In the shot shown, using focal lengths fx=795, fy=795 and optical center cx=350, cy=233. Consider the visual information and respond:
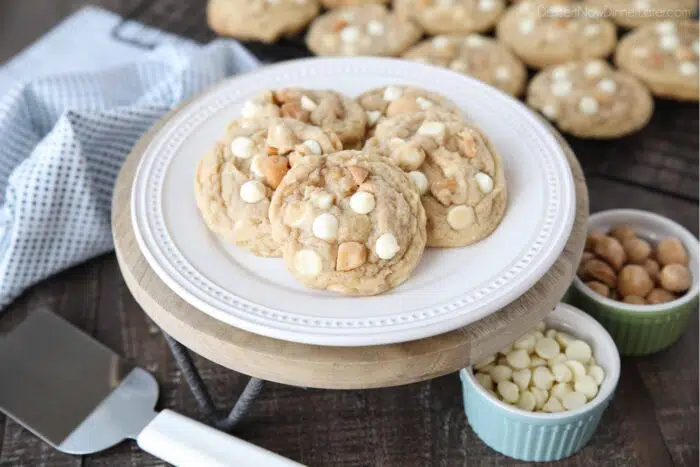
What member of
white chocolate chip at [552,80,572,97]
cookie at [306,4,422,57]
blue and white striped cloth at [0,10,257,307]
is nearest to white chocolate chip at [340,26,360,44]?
cookie at [306,4,422,57]

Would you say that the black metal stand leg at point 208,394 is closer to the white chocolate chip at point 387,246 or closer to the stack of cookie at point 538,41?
the white chocolate chip at point 387,246

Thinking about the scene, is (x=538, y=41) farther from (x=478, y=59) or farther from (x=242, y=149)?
(x=242, y=149)

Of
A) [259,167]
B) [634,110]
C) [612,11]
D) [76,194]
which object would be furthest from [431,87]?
[612,11]

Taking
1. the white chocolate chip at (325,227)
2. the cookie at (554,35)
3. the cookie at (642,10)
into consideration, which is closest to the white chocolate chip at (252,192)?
the white chocolate chip at (325,227)

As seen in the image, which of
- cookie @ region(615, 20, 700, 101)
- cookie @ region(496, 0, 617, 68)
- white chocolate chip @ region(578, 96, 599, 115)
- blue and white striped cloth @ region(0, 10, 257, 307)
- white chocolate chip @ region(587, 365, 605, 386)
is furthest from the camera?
cookie @ region(496, 0, 617, 68)

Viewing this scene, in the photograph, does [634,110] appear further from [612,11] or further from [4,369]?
[4,369]

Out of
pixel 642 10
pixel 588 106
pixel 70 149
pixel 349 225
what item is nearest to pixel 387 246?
pixel 349 225

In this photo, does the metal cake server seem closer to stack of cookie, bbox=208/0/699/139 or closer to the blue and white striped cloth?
the blue and white striped cloth
